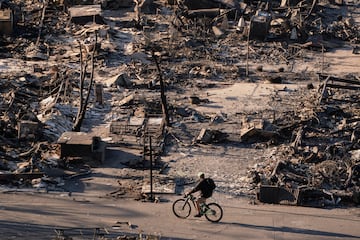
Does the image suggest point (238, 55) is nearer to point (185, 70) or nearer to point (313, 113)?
point (185, 70)

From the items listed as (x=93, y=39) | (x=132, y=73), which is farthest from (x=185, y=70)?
(x=93, y=39)

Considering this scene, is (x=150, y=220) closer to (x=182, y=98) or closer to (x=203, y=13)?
(x=182, y=98)

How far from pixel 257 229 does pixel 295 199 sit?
1986 millimetres

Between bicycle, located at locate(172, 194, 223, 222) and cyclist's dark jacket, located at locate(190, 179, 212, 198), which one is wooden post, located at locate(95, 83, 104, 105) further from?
cyclist's dark jacket, located at locate(190, 179, 212, 198)

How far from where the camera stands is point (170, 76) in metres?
26.5

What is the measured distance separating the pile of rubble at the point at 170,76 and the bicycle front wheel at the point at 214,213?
194 cm

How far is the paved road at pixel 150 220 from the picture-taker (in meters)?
15.0

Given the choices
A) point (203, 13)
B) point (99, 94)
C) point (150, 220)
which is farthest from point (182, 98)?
point (150, 220)

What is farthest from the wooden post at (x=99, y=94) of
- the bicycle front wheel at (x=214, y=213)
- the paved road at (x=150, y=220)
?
the bicycle front wheel at (x=214, y=213)

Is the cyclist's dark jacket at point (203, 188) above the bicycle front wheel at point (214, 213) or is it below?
above

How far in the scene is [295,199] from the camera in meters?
17.2

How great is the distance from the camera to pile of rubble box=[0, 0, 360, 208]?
1933 cm

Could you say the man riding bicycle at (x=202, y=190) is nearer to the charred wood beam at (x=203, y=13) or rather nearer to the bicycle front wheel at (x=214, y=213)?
the bicycle front wheel at (x=214, y=213)

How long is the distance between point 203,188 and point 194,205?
462 mm
